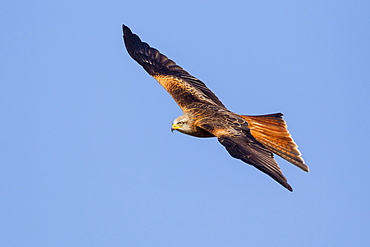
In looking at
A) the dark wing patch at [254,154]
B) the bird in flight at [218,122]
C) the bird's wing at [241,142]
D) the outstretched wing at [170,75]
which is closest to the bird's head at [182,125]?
the bird in flight at [218,122]

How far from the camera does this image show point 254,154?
459 inches

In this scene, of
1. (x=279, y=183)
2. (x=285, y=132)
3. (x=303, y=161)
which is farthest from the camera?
(x=285, y=132)

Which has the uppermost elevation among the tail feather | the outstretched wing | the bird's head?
the outstretched wing

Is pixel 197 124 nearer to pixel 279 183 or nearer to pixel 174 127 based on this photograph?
pixel 174 127

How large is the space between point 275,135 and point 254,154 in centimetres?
199

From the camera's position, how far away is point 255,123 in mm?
13758

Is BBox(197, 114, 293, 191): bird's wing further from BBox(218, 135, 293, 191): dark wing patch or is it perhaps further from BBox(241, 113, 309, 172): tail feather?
BBox(241, 113, 309, 172): tail feather

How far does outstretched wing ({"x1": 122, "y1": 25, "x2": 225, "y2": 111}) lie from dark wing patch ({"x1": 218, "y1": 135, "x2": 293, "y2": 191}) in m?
2.62

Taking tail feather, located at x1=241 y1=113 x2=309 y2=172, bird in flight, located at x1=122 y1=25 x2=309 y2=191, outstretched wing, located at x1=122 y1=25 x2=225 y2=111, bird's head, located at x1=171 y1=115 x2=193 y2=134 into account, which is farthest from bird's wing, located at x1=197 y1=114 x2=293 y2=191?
outstretched wing, located at x1=122 y1=25 x2=225 y2=111

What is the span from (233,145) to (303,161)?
5.49 feet

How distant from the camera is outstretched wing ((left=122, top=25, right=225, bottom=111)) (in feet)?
49.8

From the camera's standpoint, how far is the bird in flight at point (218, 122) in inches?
462

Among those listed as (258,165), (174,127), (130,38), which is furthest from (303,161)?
(130,38)

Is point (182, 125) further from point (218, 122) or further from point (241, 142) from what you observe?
point (241, 142)
